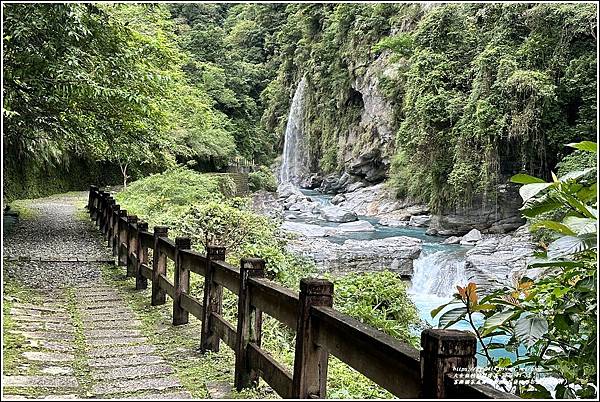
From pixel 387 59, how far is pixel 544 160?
12.7 metres

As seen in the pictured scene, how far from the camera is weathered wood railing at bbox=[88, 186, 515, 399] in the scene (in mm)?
1817

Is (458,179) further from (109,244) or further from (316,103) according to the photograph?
(316,103)

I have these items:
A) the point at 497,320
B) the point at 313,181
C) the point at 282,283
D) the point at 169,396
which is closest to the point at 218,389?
the point at 169,396

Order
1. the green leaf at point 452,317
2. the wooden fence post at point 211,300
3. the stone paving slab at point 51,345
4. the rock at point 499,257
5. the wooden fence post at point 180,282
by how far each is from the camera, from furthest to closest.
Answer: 1. the rock at point 499,257
2. the wooden fence post at point 180,282
3. the stone paving slab at point 51,345
4. the wooden fence post at point 211,300
5. the green leaf at point 452,317

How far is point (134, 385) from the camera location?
4.16m

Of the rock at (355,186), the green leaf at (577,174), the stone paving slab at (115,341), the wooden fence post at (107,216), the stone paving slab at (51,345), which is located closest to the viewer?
the green leaf at (577,174)

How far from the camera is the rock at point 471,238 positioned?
19.6 metres

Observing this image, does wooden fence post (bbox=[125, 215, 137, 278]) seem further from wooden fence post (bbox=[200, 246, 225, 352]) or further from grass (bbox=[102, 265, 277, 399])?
wooden fence post (bbox=[200, 246, 225, 352])

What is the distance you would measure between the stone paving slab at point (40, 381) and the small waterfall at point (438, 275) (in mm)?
11135

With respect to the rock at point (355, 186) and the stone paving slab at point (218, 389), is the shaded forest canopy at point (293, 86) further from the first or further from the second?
the stone paving slab at point (218, 389)

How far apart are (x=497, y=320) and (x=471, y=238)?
18.4 metres

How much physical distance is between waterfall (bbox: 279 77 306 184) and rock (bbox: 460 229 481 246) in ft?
72.7

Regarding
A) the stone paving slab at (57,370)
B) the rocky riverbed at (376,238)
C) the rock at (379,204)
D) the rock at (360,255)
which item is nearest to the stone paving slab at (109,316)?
the stone paving slab at (57,370)

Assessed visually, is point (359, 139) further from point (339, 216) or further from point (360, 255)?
point (360, 255)
